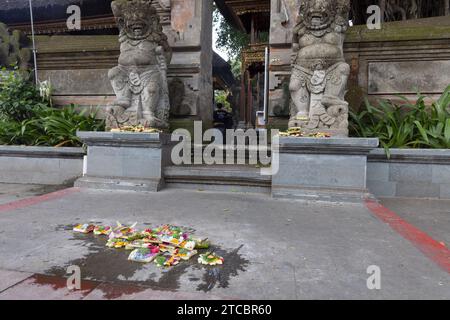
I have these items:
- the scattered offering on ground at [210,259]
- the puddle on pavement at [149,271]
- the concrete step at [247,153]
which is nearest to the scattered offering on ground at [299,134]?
the concrete step at [247,153]

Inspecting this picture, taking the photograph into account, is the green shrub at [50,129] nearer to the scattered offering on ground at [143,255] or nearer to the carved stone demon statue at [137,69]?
the carved stone demon statue at [137,69]

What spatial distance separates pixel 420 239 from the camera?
295 cm

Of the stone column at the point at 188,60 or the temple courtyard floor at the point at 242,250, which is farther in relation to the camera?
the stone column at the point at 188,60

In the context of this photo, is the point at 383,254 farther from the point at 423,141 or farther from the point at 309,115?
the point at 423,141

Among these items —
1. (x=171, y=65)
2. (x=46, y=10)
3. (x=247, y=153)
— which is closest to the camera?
(x=247, y=153)

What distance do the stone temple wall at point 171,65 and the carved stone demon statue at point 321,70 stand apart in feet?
7.88

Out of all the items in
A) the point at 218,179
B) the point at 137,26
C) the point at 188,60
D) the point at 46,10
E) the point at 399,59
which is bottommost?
the point at 218,179

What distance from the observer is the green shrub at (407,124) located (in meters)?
5.08

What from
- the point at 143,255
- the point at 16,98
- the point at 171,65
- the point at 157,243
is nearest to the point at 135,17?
the point at 171,65

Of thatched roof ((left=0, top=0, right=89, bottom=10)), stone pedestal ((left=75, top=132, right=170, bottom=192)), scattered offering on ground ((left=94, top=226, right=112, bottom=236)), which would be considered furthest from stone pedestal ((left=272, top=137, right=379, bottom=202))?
thatched roof ((left=0, top=0, right=89, bottom=10))

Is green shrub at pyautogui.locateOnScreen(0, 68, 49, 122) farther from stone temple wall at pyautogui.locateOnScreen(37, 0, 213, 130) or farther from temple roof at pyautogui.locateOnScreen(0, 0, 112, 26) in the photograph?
temple roof at pyautogui.locateOnScreen(0, 0, 112, 26)

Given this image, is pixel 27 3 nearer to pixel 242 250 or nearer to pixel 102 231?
pixel 102 231

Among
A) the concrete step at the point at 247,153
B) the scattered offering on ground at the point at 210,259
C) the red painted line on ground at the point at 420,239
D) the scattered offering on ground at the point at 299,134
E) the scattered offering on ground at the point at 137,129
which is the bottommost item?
the red painted line on ground at the point at 420,239

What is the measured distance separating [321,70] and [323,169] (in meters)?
1.55
